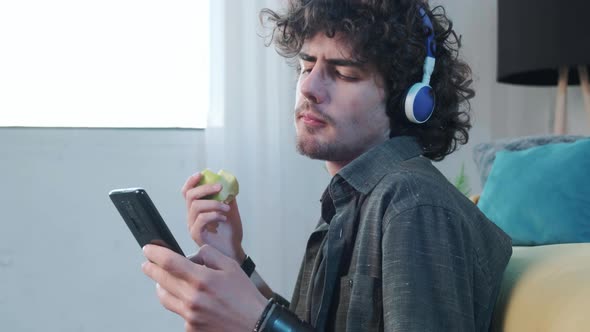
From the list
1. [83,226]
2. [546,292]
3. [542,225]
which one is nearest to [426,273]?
[546,292]

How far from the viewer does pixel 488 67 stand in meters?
2.74

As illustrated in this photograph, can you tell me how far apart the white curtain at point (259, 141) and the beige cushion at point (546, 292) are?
1.45 meters

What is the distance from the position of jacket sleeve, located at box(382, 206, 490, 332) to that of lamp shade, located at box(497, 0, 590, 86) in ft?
5.05

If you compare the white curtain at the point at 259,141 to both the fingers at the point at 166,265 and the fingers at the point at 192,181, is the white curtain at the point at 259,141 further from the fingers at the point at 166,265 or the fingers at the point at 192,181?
the fingers at the point at 166,265

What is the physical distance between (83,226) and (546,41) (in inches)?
59.5

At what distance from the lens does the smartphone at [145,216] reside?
2.86 ft

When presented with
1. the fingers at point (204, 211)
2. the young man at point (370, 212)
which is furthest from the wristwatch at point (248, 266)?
the fingers at point (204, 211)

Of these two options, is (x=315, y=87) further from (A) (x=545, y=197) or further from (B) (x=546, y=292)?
(A) (x=545, y=197)

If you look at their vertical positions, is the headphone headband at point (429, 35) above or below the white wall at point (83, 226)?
above

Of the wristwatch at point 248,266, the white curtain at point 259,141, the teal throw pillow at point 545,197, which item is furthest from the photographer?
the white curtain at point 259,141

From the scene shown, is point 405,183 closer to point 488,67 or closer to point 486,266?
point 486,266

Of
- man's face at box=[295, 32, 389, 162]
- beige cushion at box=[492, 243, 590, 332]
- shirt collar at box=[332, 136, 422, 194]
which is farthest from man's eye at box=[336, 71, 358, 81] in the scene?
beige cushion at box=[492, 243, 590, 332]

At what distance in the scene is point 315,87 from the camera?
991 mm

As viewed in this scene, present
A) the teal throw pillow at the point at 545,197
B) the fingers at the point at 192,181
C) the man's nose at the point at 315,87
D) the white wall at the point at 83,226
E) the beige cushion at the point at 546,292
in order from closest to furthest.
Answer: the beige cushion at the point at 546,292 → the man's nose at the point at 315,87 → the fingers at the point at 192,181 → the teal throw pillow at the point at 545,197 → the white wall at the point at 83,226
